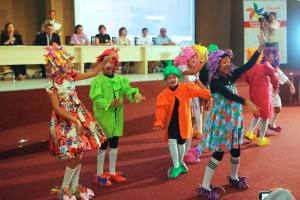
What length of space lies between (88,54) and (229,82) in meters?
5.13

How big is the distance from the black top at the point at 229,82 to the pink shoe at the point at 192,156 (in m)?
1.29

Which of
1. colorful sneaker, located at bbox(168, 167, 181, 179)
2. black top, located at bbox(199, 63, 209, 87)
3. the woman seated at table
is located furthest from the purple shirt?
colorful sneaker, located at bbox(168, 167, 181, 179)

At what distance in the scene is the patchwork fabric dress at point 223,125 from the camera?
3516 millimetres

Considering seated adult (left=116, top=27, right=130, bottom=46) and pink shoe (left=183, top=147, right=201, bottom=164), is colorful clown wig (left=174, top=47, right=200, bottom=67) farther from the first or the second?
seated adult (left=116, top=27, right=130, bottom=46)

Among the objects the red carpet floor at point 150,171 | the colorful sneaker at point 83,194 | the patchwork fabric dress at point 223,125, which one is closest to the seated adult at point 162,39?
the red carpet floor at point 150,171

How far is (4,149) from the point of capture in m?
4.89

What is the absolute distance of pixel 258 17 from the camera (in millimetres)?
10344

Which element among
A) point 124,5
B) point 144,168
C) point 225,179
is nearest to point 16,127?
point 144,168

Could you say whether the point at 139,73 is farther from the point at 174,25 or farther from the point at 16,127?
the point at 16,127

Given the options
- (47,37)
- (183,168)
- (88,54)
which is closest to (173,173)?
(183,168)

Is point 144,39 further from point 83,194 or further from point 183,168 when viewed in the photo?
point 83,194

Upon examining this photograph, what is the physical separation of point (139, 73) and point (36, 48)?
2.65 metres

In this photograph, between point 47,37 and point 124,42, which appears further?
point 124,42

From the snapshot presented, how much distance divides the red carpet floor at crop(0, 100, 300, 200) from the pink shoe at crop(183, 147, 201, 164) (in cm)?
8
